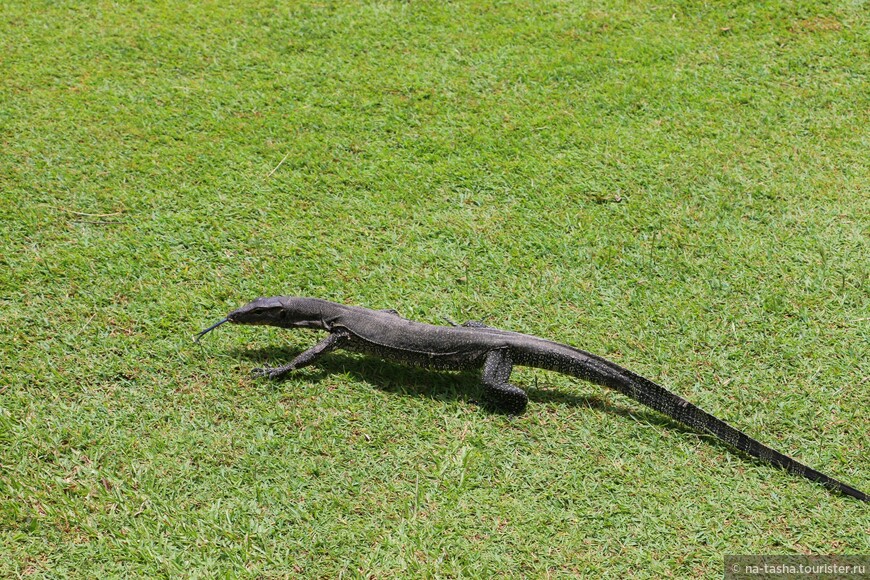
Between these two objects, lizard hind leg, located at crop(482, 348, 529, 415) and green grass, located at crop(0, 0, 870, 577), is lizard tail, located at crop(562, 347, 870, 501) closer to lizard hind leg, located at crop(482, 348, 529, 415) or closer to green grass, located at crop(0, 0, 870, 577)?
green grass, located at crop(0, 0, 870, 577)

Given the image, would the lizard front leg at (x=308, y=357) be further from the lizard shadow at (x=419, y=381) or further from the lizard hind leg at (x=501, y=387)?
the lizard hind leg at (x=501, y=387)

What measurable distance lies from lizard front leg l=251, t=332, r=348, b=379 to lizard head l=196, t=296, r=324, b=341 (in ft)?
0.55

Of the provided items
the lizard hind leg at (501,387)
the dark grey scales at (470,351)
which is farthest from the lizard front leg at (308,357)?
the lizard hind leg at (501,387)

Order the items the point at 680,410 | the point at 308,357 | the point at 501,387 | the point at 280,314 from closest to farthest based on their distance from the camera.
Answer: the point at 680,410, the point at 501,387, the point at 308,357, the point at 280,314

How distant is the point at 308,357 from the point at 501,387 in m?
1.43

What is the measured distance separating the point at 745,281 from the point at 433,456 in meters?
3.19

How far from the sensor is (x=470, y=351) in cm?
571

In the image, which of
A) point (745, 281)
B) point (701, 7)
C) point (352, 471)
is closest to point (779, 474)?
point (745, 281)

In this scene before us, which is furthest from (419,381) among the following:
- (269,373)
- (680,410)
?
(680,410)

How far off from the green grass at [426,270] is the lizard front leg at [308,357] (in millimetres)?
107

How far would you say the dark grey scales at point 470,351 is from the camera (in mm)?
5426

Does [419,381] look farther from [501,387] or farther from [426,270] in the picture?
[426,270]

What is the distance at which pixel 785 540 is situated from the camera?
4.82 m

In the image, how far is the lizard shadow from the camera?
5.69m
